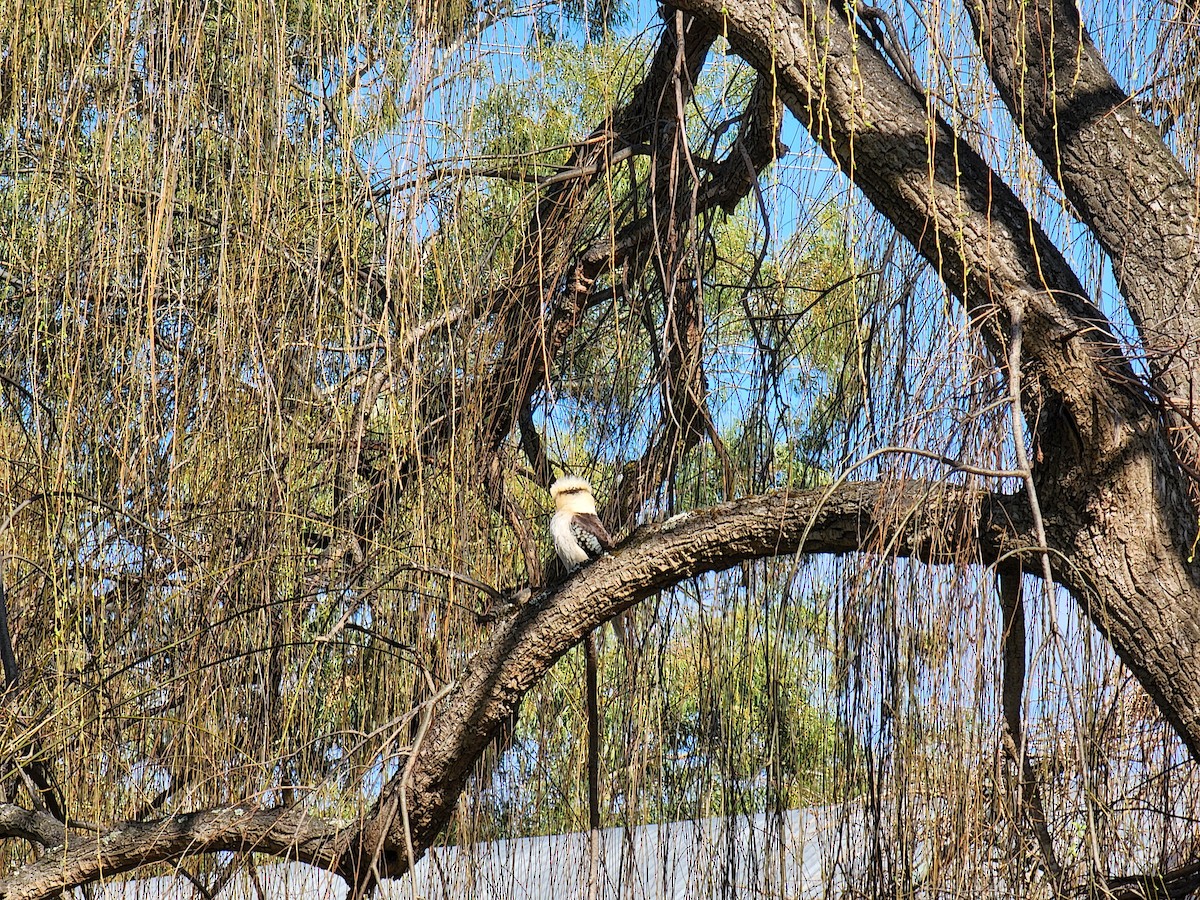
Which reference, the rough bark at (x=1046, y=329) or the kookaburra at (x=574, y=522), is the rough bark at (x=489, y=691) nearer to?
the rough bark at (x=1046, y=329)

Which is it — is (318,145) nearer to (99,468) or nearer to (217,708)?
(99,468)

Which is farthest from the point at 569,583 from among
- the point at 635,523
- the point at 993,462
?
the point at 993,462

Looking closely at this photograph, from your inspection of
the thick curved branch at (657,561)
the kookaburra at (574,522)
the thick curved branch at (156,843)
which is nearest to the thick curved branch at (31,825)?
the thick curved branch at (156,843)

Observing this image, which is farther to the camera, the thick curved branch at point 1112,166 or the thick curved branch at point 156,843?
the thick curved branch at point 156,843

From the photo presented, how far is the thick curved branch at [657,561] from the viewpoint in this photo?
187cm

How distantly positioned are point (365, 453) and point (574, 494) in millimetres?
456

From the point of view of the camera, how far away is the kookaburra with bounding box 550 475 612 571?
8.87 feet

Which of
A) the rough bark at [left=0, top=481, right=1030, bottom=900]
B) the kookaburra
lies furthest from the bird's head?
the rough bark at [left=0, top=481, right=1030, bottom=900]

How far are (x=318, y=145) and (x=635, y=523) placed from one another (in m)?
0.96

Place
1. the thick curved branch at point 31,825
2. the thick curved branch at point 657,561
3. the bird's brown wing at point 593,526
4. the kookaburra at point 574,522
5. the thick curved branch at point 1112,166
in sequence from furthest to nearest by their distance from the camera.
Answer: the kookaburra at point 574,522 < the bird's brown wing at point 593,526 < the thick curved branch at point 31,825 < the thick curved branch at point 1112,166 < the thick curved branch at point 657,561

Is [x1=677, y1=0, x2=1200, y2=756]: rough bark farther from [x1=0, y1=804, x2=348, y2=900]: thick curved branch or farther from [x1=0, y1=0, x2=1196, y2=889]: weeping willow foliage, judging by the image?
[x1=0, y1=804, x2=348, y2=900]: thick curved branch

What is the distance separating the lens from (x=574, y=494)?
2.80 metres

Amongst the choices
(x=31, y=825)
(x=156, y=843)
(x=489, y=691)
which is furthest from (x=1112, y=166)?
(x=31, y=825)

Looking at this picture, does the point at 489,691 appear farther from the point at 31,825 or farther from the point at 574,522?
the point at 31,825
